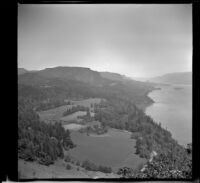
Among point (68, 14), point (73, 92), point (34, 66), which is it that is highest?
point (68, 14)

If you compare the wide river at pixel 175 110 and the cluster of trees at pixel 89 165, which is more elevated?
the wide river at pixel 175 110

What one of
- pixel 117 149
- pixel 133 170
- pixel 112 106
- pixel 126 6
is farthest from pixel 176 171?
pixel 126 6

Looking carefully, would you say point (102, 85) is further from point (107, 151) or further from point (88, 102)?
point (107, 151)

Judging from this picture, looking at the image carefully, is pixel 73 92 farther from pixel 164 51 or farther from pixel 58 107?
pixel 164 51

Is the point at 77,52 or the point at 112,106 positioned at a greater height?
the point at 77,52

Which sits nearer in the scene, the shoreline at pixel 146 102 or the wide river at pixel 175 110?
the wide river at pixel 175 110

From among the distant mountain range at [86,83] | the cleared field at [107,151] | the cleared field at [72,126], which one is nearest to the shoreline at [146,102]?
the distant mountain range at [86,83]

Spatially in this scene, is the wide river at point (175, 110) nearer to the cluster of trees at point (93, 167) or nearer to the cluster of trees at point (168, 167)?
the cluster of trees at point (168, 167)

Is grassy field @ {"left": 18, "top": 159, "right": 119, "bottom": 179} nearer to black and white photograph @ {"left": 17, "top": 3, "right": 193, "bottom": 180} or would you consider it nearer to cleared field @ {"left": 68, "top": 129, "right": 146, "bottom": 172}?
black and white photograph @ {"left": 17, "top": 3, "right": 193, "bottom": 180}
